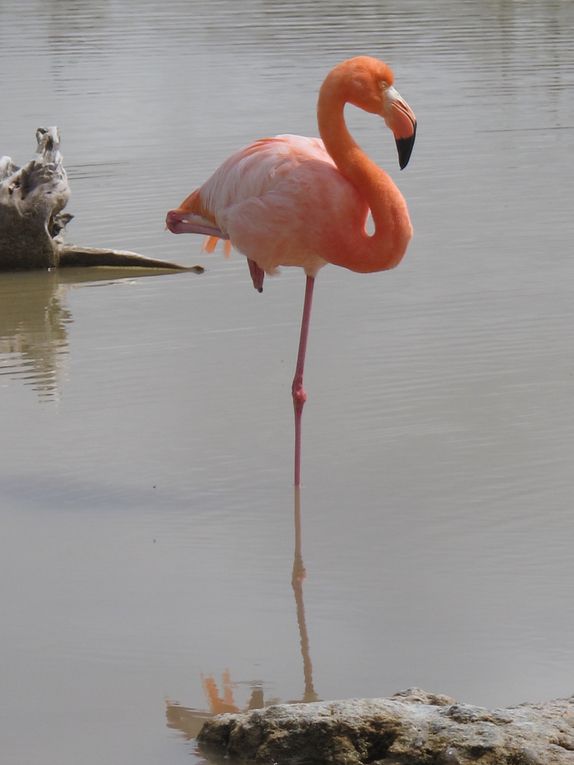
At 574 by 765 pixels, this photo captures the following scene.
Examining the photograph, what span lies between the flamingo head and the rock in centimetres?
248

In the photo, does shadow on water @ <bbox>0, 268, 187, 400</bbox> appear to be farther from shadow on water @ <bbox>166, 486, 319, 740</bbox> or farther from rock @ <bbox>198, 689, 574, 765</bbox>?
rock @ <bbox>198, 689, 574, 765</bbox>

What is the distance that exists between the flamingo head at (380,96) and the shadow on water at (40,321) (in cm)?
205

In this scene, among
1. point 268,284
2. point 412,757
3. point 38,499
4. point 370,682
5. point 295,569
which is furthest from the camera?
point 268,284

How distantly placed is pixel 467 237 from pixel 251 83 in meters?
7.39

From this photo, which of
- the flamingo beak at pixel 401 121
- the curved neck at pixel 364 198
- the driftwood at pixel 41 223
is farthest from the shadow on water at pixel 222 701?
the driftwood at pixel 41 223

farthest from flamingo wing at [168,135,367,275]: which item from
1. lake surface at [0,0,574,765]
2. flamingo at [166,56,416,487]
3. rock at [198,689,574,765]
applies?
rock at [198,689,574,765]

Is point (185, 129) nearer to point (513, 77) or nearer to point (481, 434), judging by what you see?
point (513, 77)

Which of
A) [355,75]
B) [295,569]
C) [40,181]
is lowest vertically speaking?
[295,569]

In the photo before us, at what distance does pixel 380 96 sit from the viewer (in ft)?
17.5

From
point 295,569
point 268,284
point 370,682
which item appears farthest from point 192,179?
point 370,682

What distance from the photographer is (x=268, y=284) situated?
→ 8445 millimetres

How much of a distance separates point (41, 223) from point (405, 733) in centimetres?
637

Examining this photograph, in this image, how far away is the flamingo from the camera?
5.32 m

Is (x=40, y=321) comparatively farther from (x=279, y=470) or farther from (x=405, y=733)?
(x=405, y=733)
